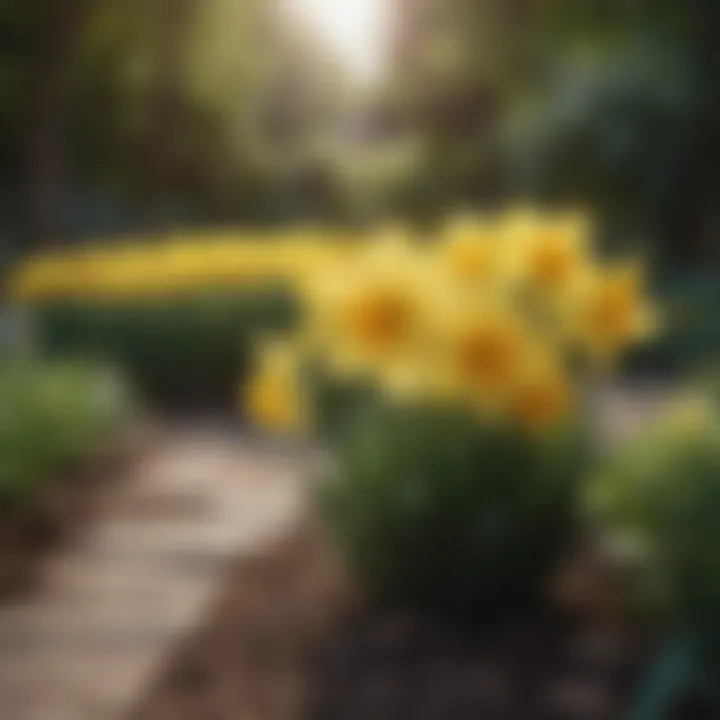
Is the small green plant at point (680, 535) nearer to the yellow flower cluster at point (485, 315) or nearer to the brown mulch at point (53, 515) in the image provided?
the yellow flower cluster at point (485, 315)

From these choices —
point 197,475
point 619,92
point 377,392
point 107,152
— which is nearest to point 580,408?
point 377,392

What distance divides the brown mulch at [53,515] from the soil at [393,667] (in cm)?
35

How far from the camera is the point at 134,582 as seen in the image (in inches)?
80.6

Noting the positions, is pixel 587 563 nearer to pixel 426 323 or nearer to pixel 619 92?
pixel 426 323

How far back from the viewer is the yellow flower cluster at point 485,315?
1509 millimetres

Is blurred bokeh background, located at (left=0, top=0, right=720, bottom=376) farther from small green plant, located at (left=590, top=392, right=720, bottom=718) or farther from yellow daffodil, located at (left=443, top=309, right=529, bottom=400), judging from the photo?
small green plant, located at (left=590, top=392, right=720, bottom=718)

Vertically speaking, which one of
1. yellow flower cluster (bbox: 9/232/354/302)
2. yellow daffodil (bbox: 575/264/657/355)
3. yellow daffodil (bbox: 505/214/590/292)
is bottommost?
yellow daffodil (bbox: 575/264/657/355)

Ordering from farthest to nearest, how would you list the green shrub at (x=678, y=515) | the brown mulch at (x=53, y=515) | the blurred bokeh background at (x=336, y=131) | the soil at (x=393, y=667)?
the blurred bokeh background at (x=336, y=131)
the brown mulch at (x=53, y=515)
the soil at (x=393, y=667)
the green shrub at (x=678, y=515)

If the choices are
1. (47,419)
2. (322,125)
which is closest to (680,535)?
(47,419)

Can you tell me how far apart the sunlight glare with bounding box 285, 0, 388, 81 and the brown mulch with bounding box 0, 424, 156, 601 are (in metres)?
0.86

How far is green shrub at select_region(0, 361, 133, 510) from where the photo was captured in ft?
7.53

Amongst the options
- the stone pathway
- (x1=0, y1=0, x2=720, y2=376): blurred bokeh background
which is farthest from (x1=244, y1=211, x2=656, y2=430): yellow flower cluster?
(x1=0, y1=0, x2=720, y2=376): blurred bokeh background

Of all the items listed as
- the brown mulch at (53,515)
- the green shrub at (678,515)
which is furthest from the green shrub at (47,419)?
the green shrub at (678,515)

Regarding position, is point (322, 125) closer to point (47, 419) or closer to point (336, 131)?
point (336, 131)
